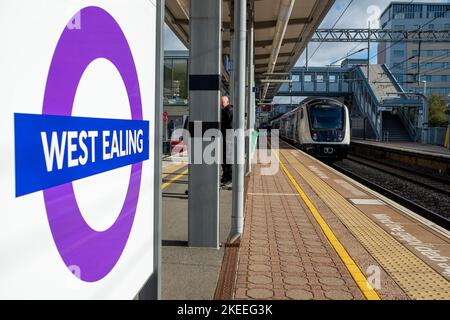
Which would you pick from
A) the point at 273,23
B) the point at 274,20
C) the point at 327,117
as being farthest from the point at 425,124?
the point at 274,20

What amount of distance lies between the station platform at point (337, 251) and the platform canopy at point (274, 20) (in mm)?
4667

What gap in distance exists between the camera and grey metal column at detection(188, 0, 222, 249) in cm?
486

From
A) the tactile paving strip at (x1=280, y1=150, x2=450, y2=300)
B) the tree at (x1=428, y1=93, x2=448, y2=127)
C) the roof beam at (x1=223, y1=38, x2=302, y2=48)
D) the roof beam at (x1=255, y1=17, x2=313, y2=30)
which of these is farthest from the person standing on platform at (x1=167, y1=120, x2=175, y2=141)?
the tree at (x1=428, y1=93, x2=448, y2=127)

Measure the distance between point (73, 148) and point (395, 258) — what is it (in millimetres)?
4361

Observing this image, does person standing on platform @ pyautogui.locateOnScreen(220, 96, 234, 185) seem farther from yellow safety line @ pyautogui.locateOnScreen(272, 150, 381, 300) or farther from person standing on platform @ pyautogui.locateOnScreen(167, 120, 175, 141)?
person standing on platform @ pyautogui.locateOnScreen(167, 120, 175, 141)

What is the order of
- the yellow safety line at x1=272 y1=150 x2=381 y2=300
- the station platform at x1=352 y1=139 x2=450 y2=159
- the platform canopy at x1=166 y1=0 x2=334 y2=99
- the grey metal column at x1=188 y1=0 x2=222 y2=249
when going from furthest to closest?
the station platform at x1=352 y1=139 x2=450 y2=159 < the platform canopy at x1=166 y1=0 x2=334 y2=99 < the grey metal column at x1=188 y1=0 x2=222 y2=249 < the yellow safety line at x1=272 y1=150 x2=381 y2=300

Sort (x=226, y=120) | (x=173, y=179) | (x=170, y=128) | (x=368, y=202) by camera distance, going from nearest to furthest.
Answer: (x=368, y=202) < (x=226, y=120) < (x=173, y=179) < (x=170, y=128)

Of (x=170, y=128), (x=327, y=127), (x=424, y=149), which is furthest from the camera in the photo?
(x=424, y=149)

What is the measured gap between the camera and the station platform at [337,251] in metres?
3.95

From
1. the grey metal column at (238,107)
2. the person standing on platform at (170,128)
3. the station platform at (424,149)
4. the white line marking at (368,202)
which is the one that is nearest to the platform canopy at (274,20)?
the grey metal column at (238,107)

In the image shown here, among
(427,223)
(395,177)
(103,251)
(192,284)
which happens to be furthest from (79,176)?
(395,177)

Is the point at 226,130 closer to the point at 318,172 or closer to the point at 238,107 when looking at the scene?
the point at 238,107

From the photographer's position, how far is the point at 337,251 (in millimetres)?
5195

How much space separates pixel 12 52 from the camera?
115 centimetres
